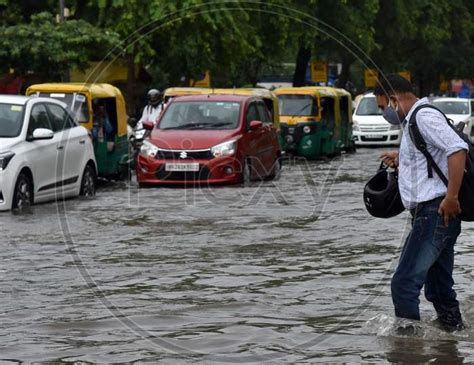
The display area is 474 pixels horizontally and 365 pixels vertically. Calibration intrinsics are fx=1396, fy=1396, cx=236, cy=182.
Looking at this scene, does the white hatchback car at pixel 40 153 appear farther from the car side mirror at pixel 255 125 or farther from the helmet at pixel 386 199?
the helmet at pixel 386 199

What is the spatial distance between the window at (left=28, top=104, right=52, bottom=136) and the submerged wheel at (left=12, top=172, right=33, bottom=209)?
2.37 ft

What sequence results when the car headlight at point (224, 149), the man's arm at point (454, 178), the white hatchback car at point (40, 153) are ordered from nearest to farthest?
the man's arm at point (454, 178) < the white hatchback car at point (40, 153) < the car headlight at point (224, 149)

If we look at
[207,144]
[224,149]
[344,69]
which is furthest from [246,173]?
[344,69]

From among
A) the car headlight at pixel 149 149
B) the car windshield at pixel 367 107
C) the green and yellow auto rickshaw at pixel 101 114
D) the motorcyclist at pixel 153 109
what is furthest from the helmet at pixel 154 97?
the car windshield at pixel 367 107

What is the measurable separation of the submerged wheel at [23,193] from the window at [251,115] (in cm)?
603

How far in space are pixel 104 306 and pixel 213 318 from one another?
0.92m

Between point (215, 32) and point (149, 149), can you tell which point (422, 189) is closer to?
point (149, 149)

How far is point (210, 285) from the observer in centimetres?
1088

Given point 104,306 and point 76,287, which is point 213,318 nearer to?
point 104,306

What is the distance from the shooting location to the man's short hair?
828 cm

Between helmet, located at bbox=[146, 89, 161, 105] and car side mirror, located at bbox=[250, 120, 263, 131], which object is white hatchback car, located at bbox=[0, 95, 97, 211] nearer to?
car side mirror, located at bbox=[250, 120, 263, 131]

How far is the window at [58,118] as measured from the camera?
19.4 meters

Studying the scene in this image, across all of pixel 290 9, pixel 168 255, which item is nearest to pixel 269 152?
pixel 168 255

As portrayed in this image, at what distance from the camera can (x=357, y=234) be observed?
14.8 m
